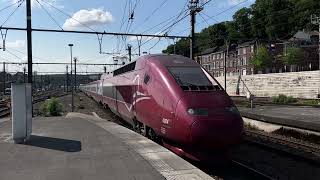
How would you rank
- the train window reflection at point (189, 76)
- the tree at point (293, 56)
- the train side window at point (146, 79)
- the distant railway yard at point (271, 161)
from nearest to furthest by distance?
the distant railway yard at point (271, 161) → the train window reflection at point (189, 76) → the train side window at point (146, 79) → the tree at point (293, 56)

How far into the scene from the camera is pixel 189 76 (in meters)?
12.7

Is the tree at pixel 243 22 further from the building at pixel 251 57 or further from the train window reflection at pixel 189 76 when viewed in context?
the train window reflection at pixel 189 76

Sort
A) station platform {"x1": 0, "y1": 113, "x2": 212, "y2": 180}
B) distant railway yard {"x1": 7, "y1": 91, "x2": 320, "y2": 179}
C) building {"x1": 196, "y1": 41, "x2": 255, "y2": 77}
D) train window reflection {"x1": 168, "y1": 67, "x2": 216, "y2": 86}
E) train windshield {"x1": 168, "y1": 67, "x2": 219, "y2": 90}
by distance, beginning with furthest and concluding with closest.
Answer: building {"x1": 196, "y1": 41, "x2": 255, "y2": 77}, train window reflection {"x1": 168, "y1": 67, "x2": 216, "y2": 86}, train windshield {"x1": 168, "y1": 67, "x2": 219, "y2": 90}, distant railway yard {"x1": 7, "y1": 91, "x2": 320, "y2": 179}, station platform {"x1": 0, "y1": 113, "x2": 212, "y2": 180}

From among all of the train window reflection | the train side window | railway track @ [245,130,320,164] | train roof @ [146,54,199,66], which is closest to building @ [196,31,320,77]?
railway track @ [245,130,320,164]

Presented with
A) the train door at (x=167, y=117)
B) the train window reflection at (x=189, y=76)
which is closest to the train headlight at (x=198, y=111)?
the train door at (x=167, y=117)

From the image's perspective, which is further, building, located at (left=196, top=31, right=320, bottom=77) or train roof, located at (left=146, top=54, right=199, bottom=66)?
building, located at (left=196, top=31, right=320, bottom=77)

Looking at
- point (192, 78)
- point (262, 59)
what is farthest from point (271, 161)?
point (262, 59)

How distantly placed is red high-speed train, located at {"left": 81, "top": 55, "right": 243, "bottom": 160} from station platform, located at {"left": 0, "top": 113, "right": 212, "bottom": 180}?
701 millimetres

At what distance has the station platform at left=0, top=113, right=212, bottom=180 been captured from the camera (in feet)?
25.6

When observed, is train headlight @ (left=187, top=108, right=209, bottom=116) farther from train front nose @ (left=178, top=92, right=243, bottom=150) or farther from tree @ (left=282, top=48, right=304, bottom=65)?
tree @ (left=282, top=48, right=304, bottom=65)

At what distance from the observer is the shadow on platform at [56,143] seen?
34.8 feet

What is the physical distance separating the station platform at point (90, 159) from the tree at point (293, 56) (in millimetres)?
92602

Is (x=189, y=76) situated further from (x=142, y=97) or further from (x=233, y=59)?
(x=233, y=59)

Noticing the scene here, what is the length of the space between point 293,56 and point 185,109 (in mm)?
94243
